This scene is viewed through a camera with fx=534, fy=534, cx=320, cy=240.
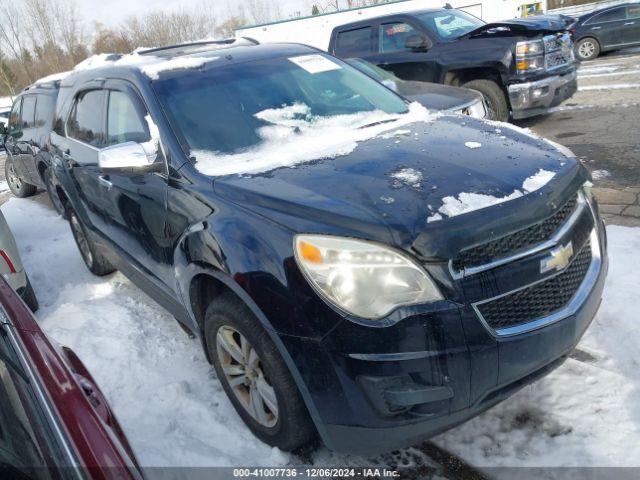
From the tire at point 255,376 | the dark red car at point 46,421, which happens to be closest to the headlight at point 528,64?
the tire at point 255,376

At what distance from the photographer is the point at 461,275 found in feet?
6.35

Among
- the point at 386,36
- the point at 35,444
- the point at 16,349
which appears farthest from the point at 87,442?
Answer: the point at 386,36

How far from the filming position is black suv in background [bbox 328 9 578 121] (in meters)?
7.51

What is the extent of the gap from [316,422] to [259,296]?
1.79ft

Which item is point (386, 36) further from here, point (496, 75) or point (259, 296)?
point (259, 296)

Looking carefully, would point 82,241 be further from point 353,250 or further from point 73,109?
point 353,250

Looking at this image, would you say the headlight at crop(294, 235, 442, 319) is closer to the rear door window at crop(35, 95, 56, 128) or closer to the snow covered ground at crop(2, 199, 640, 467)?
the snow covered ground at crop(2, 199, 640, 467)

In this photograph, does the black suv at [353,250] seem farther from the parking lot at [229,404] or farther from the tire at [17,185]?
the tire at [17,185]

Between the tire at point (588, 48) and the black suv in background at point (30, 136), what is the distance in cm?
1383

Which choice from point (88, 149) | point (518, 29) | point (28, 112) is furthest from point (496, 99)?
point (28, 112)

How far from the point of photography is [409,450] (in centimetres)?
250

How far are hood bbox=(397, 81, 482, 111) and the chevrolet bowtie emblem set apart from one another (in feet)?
11.1

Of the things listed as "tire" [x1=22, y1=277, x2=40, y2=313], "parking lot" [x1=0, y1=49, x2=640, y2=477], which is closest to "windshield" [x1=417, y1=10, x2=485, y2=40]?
"parking lot" [x1=0, y1=49, x2=640, y2=477]

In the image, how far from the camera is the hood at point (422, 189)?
198cm
